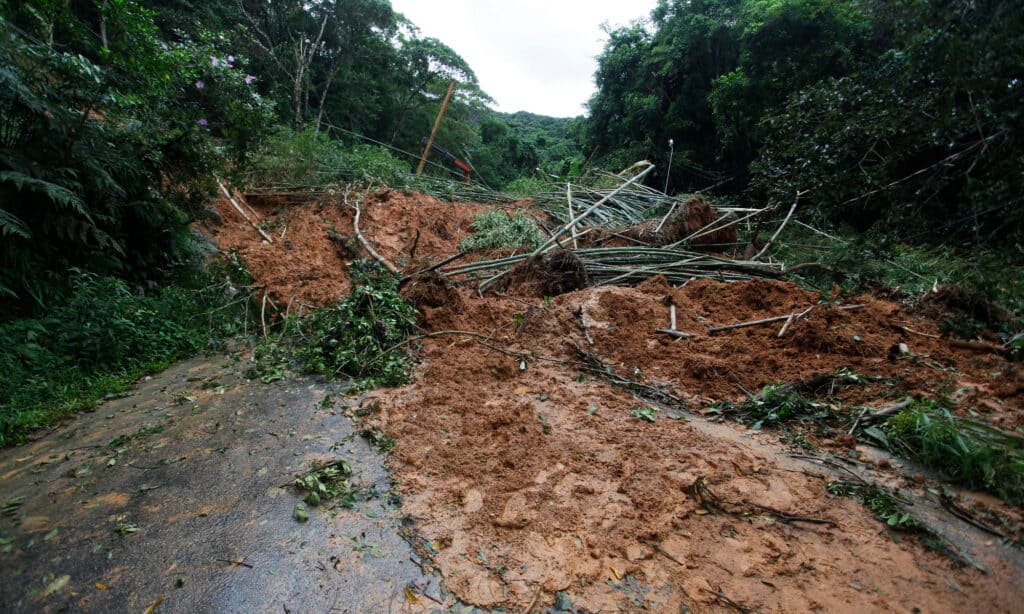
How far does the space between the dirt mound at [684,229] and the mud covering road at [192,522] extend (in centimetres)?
477

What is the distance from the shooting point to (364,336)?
366 cm

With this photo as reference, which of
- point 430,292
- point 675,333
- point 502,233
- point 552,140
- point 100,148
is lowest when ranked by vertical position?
point 675,333

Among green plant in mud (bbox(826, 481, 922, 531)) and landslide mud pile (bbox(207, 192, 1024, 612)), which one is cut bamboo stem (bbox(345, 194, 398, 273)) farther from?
green plant in mud (bbox(826, 481, 922, 531))

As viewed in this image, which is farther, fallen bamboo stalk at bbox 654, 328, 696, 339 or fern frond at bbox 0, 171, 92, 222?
fallen bamboo stalk at bbox 654, 328, 696, 339

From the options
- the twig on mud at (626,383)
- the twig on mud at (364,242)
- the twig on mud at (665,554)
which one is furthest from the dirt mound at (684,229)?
the twig on mud at (665,554)

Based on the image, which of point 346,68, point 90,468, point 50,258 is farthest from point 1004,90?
point 346,68

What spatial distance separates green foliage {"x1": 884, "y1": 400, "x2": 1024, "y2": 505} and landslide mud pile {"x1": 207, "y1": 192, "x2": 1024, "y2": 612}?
12 cm

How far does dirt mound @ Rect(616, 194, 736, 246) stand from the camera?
6.12 m

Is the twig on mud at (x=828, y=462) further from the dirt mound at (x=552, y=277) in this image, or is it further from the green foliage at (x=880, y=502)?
the dirt mound at (x=552, y=277)

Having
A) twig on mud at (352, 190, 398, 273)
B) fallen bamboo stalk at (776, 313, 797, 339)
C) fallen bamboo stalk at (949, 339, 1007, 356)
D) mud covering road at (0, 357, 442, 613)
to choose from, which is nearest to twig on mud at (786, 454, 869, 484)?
fallen bamboo stalk at (776, 313, 797, 339)

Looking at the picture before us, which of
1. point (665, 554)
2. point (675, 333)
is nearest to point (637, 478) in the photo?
point (665, 554)

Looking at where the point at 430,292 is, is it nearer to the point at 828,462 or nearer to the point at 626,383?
the point at 626,383

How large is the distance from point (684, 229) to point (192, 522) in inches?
237

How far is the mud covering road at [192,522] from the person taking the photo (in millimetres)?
1610
